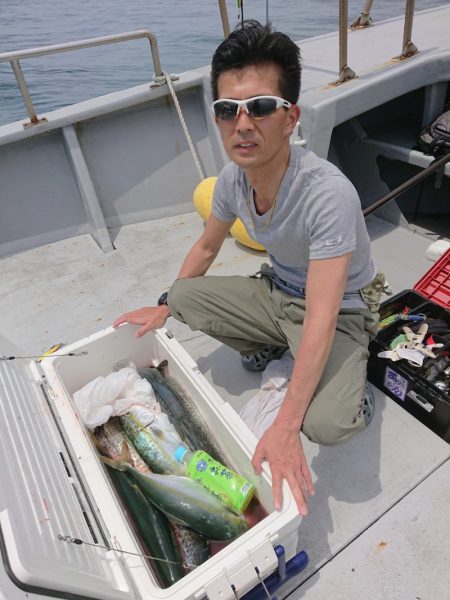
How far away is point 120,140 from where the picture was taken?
3576 mm

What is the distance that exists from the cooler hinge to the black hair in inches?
56.4

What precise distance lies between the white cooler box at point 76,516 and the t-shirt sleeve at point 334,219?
71cm

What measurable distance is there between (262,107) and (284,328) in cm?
93

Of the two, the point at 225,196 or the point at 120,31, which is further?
the point at 120,31

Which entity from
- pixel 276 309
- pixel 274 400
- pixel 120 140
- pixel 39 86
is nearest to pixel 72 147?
pixel 120 140

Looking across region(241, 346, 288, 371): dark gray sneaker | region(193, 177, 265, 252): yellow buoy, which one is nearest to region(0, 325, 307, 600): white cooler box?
region(241, 346, 288, 371): dark gray sneaker

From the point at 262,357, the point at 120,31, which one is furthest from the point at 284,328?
the point at 120,31

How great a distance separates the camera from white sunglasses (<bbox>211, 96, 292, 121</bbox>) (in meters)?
1.37

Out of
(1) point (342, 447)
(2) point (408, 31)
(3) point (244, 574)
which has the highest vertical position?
(2) point (408, 31)

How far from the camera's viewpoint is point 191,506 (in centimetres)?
148

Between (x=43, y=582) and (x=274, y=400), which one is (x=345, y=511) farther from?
(x=43, y=582)

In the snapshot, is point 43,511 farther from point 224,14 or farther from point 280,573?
point 224,14

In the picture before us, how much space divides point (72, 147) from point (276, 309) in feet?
7.78

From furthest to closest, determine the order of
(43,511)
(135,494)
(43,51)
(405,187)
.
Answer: (43,51), (405,187), (135,494), (43,511)
